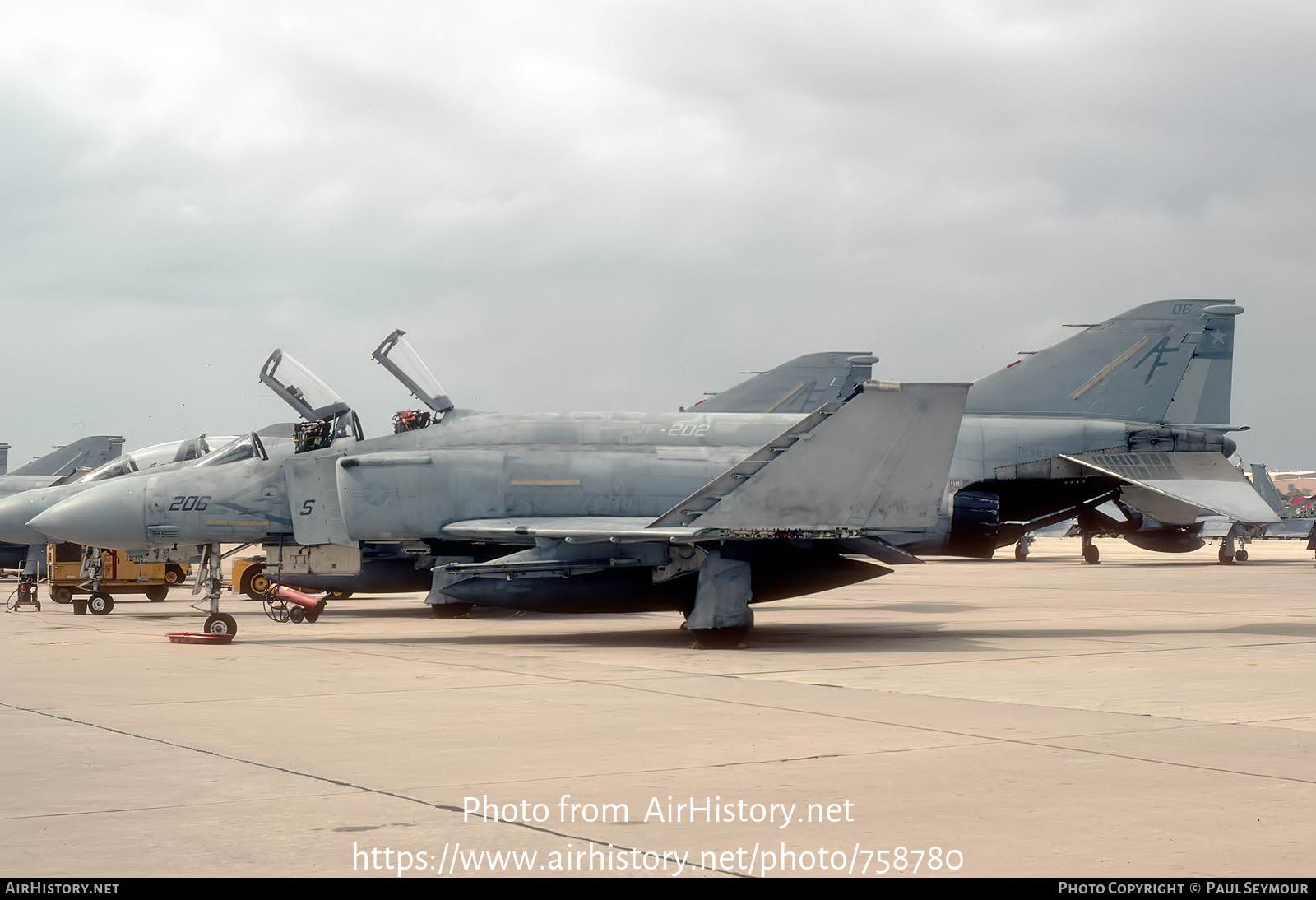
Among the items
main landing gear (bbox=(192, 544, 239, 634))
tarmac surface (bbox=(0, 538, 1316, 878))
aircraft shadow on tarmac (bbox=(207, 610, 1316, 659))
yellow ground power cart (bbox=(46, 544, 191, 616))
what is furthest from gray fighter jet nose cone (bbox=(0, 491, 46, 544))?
tarmac surface (bbox=(0, 538, 1316, 878))

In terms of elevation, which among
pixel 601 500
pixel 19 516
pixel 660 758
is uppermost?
pixel 601 500

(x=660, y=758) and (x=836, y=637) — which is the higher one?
(x=660, y=758)

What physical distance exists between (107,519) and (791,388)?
996cm

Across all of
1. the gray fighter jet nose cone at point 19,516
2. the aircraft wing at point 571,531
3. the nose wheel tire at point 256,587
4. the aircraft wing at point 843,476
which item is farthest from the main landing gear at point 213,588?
the gray fighter jet nose cone at point 19,516

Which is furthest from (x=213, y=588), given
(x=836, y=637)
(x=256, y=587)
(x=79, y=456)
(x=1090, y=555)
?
(x=1090, y=555)

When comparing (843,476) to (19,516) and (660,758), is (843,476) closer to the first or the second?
(660,758)

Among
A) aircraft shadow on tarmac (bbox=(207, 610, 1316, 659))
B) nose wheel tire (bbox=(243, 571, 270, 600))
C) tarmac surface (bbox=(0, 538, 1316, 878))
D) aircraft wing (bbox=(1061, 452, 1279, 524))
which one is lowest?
nose wheel tire (bbox=(243, 571, 270, 600))

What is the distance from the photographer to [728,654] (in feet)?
43.3

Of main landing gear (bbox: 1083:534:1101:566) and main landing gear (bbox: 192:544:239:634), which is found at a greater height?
main landing gear (bbox: 192:544:239:634)

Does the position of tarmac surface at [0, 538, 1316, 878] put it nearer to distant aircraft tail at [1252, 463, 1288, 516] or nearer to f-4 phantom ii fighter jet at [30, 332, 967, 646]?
f-4 phantom ii fighter jet at [30, 332, 967, 646]

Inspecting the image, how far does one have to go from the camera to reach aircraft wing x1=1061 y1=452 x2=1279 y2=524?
619 inches

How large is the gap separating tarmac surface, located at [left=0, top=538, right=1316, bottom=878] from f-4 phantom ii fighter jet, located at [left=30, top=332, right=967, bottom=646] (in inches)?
34.8

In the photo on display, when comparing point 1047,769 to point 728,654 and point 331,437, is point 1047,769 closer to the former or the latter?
point 728,654

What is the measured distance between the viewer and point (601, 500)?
49.8ft
